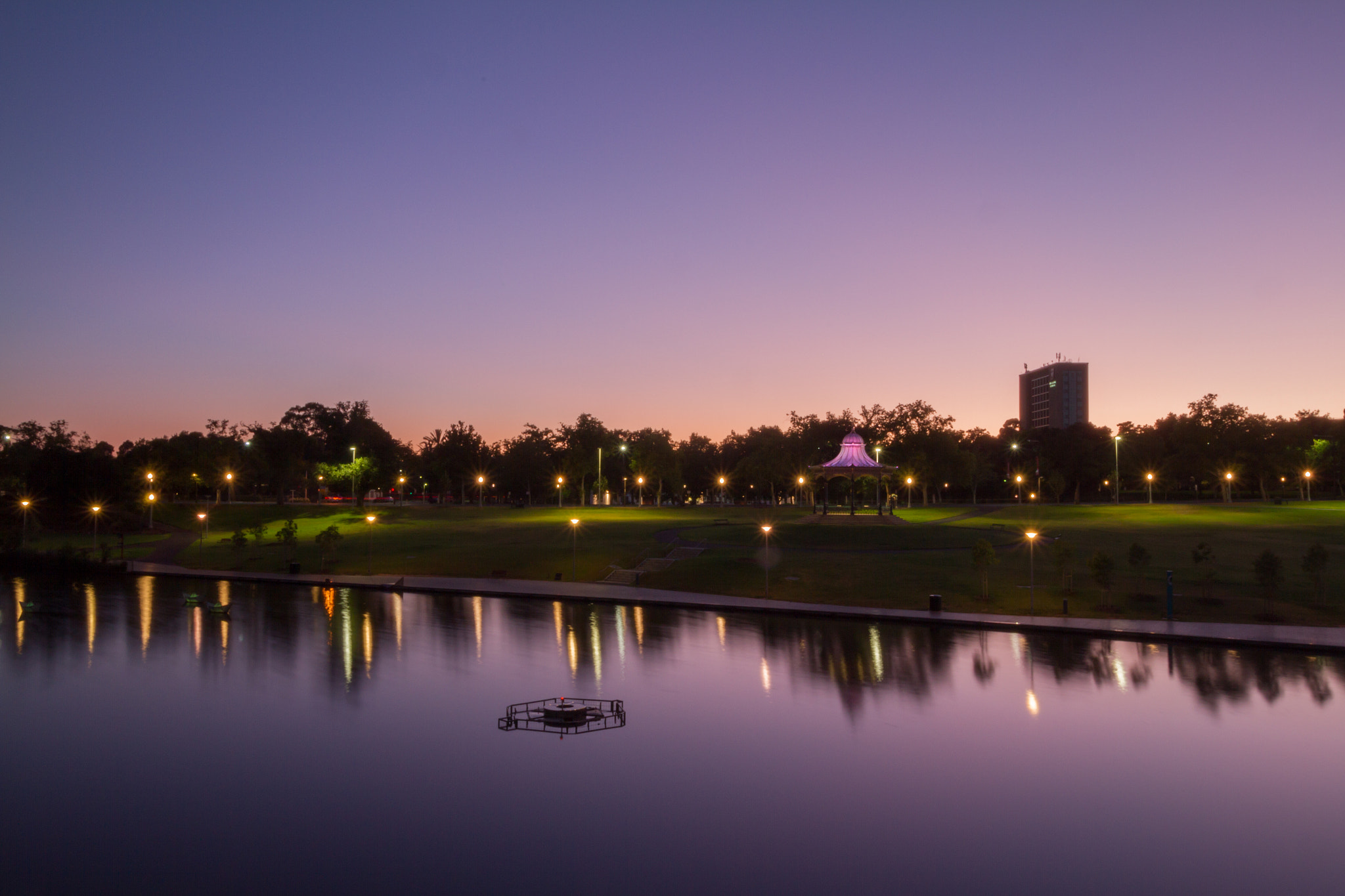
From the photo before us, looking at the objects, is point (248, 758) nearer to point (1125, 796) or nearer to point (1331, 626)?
point (1125, 796)

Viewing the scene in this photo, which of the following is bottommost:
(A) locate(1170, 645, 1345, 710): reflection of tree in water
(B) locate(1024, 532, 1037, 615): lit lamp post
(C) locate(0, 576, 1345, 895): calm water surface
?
(A) locate(1170, 645, 1345, 710): reflection of tree in water

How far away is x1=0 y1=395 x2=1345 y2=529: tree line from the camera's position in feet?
319

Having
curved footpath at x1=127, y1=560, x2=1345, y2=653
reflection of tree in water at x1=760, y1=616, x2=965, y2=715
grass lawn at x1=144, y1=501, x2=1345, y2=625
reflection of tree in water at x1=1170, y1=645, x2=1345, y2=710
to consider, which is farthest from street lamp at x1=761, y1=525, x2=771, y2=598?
reflection of tree in water at x1=1170, y1=645, x2=1345, y2=710

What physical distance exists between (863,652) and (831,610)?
7399 millimetres

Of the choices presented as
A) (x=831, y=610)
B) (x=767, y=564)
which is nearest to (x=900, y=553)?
(x=767, y=564)

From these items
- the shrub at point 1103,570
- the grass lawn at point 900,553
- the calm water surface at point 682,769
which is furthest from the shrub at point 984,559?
the calm water surface at point 682,769

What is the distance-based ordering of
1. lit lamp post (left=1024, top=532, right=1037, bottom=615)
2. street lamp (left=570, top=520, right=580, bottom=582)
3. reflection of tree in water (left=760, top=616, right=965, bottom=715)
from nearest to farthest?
reflection of tree in water (left=760, top=616, right=965, bottom=715) → lit lamp post (left=1024, top=532, right=1037, bottom=615) → street lamp (left=570, top=520, right=580, bottom=582)

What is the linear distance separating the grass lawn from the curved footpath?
175 cm

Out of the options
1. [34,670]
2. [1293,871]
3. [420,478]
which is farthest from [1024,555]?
[420,478]

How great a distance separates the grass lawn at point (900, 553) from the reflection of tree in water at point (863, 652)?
4.94 metres

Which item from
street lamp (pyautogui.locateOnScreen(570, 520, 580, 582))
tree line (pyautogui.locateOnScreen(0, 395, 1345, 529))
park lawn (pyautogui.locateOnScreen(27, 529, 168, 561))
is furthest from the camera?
tree line (pyautogui.locateOnScreen(0, 395, 1345, 529))

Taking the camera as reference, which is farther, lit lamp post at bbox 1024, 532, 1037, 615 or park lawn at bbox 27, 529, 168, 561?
park lawn at bbox 27, 529, 168, 561

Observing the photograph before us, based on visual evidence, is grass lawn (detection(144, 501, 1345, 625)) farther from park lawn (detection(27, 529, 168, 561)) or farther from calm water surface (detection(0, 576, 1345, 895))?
calm water surface (detection(0, 576, 1345, 895))

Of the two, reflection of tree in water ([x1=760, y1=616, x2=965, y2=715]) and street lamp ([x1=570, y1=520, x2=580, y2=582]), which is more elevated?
street lamp ([x1=570, y1=520, x2=580, y2=582])
